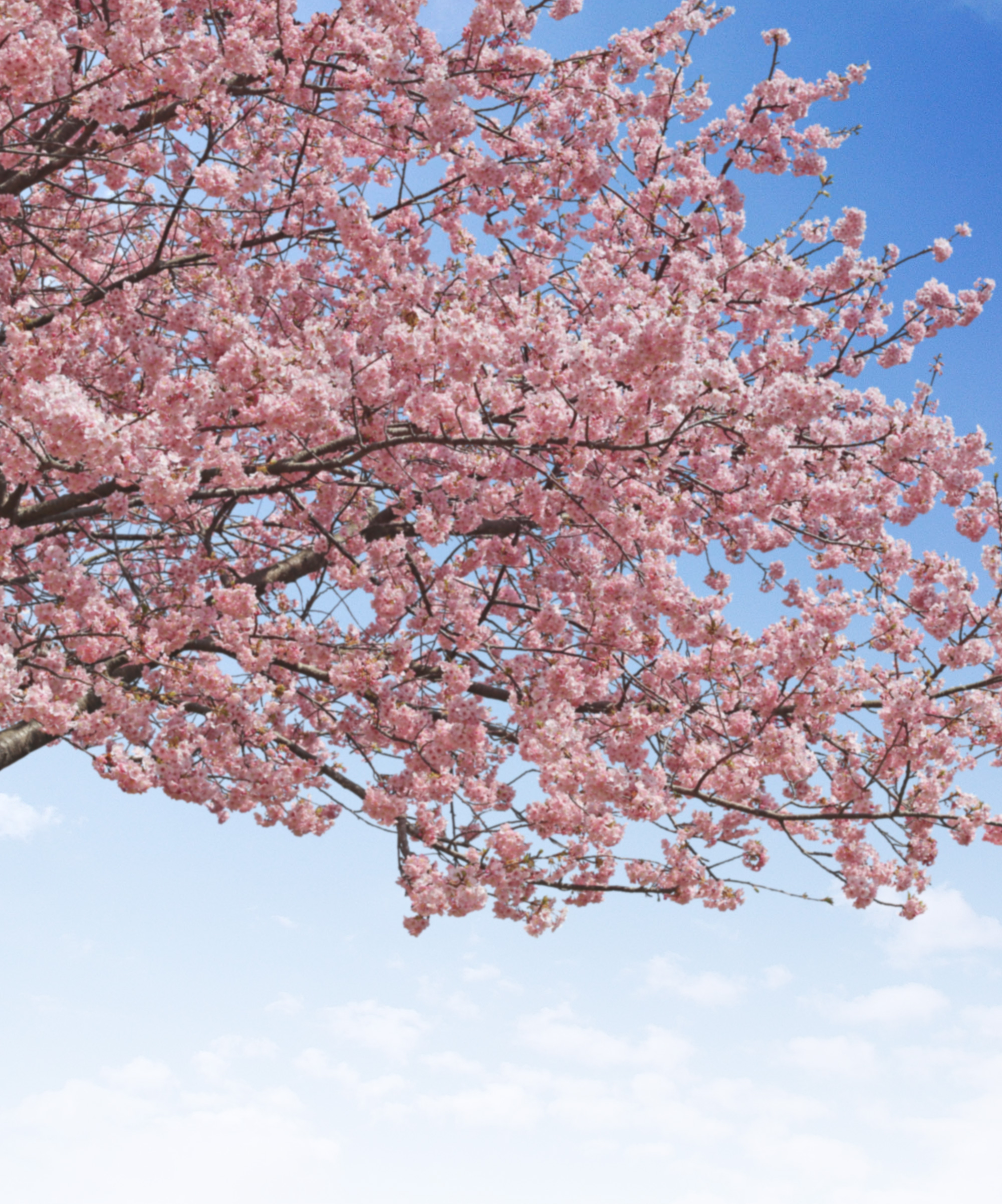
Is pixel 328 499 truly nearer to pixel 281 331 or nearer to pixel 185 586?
pixel 185 586

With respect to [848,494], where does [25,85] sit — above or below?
below

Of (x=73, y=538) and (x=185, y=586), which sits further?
(x=73, y=538)

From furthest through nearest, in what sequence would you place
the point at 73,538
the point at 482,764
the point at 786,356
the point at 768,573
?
the point at 768,573, the point at 73,538, the point at 786,356, the point at 482,764

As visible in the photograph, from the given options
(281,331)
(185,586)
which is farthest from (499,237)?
(185,586)

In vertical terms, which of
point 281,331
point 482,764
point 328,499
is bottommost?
point 482,764

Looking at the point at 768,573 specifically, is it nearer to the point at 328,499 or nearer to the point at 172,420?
the point at 328,499

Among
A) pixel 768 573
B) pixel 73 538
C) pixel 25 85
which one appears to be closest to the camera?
pixel 25 85

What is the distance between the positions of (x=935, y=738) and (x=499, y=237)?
6.19m

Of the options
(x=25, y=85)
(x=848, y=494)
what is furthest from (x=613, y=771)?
(x=25, y=85)

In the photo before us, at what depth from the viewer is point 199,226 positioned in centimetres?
786

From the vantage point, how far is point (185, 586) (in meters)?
8.34

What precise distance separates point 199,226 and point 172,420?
2346 mm

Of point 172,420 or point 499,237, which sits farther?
point 499,237

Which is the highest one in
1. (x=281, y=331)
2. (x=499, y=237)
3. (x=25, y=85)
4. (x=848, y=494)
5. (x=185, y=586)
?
(x=499, y=237)
